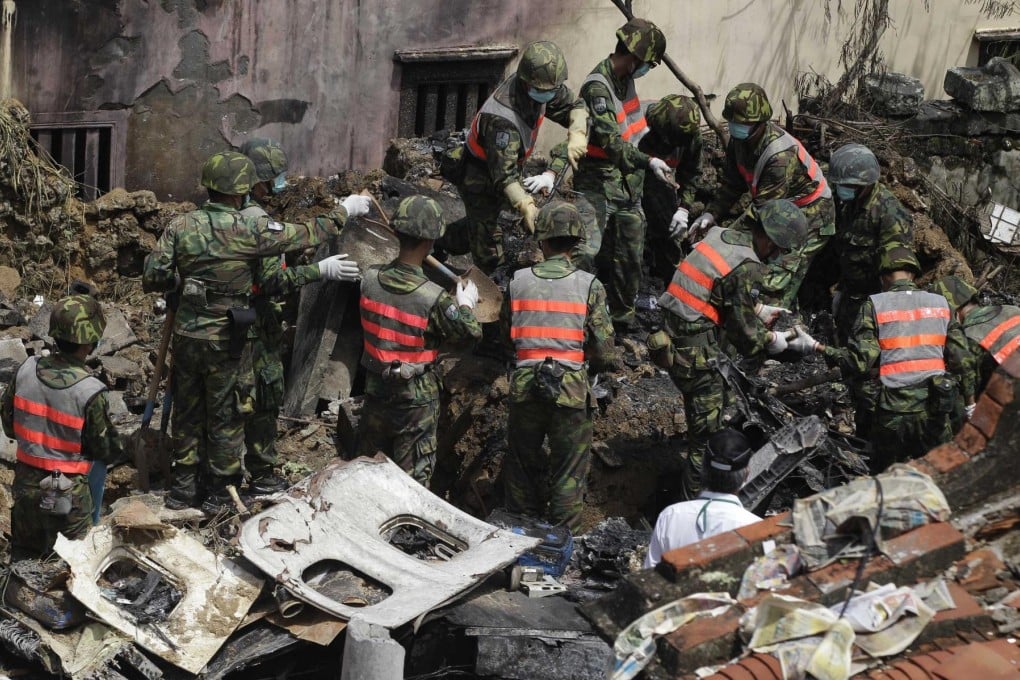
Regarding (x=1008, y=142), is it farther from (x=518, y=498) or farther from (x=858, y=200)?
(x=518, y=498)

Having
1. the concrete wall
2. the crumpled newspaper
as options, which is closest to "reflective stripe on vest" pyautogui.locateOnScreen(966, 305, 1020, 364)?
the concrete wall

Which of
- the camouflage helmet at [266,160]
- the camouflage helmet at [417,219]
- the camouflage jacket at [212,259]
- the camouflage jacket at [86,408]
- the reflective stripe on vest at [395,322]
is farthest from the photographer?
the camouflage helmet at [266,160]

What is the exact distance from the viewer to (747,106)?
31.0 ft

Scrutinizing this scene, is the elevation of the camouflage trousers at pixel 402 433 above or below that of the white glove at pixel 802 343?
→ below

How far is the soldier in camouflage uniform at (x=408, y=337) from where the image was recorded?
7766 mm

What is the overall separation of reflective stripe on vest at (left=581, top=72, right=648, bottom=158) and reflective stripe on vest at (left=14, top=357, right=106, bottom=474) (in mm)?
4235

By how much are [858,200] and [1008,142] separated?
3.75 meters

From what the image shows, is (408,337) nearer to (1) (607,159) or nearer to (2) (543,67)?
(2) (543,67)

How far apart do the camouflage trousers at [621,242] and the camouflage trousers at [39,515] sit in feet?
13.6

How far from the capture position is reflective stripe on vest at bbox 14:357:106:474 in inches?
283

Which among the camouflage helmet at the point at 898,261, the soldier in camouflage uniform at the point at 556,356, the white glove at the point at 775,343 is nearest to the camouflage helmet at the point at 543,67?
the soldier in camouflage uniform at the point at 556,356

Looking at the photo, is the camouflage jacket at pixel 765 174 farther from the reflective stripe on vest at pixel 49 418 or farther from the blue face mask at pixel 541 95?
the reflective stripe on vest at pixel 49 418

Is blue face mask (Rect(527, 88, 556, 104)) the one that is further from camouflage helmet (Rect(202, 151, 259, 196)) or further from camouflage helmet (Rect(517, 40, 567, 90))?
camouflage helmet (Rect(202, 151, 259, 196))

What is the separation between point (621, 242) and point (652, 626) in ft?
17.8
